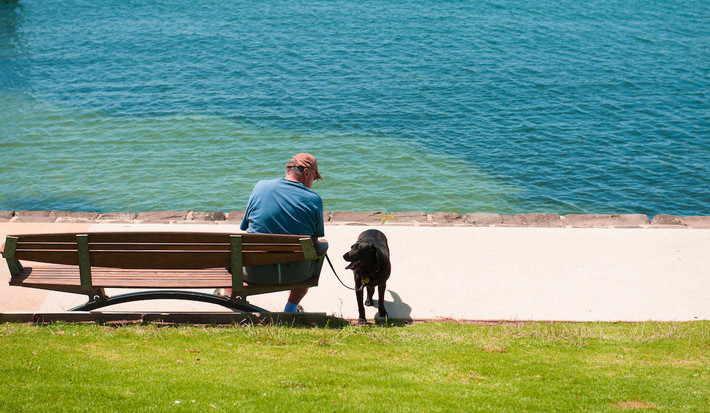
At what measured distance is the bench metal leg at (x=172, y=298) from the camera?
6273 millimetres

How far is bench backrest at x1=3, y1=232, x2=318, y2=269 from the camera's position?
5.93 metres

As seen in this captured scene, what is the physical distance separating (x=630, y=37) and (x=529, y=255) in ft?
69.7

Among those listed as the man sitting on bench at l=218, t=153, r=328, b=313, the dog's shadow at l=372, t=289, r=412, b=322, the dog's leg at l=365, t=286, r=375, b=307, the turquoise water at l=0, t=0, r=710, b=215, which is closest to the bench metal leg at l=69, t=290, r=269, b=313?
the man sitting on bench at l=218, t=153, r=328, b=313

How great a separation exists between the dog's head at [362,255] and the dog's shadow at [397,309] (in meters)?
0.77

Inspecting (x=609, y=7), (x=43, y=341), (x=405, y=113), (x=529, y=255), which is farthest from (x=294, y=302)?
(x=609, y=7)

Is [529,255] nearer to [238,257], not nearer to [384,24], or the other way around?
[238,257]

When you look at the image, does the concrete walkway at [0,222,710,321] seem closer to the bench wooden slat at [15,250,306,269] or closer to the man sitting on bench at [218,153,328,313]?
the man sitting on bench at [218,153,328,313]

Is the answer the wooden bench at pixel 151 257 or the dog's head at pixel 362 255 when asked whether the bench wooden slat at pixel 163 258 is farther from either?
the dog's head at pixel 362 255

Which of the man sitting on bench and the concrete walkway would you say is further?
the concrete walkway

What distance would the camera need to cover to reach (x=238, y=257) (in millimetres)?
6027

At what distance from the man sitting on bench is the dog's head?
0.26 meters

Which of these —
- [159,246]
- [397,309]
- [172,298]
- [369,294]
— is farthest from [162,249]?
[397,309]

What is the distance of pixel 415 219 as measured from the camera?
9.96 m

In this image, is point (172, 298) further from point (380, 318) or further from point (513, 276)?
point (513, 276)
